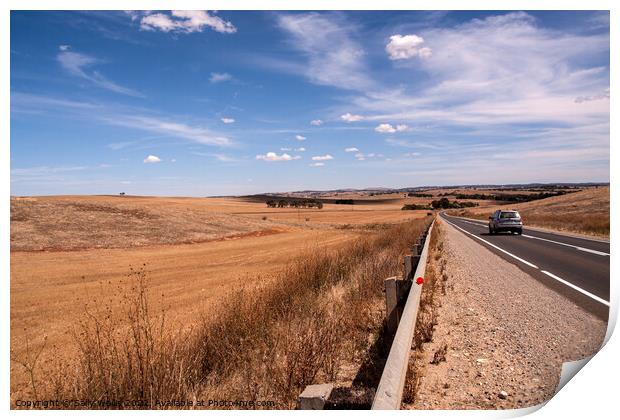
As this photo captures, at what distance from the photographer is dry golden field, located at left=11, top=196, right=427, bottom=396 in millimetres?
8812

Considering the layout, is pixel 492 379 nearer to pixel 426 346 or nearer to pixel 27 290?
pixel 426 346

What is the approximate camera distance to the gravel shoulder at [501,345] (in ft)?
12.6

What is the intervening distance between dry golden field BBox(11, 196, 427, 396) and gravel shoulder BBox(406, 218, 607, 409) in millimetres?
3606

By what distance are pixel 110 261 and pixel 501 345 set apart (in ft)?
56.1

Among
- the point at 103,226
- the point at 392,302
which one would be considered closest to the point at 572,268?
the point at 392,302

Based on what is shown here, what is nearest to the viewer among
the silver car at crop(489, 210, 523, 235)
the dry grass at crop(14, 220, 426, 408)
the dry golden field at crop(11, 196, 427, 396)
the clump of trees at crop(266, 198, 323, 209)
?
the dry grass at crop(14, 220, 426, 408)

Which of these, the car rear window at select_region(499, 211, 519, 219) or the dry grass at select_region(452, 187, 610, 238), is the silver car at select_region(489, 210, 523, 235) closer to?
the car rear window at select_region(499, 211, 519, 219)

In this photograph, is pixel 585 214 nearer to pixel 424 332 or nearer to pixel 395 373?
pixel 424 332

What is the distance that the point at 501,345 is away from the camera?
507 centimetres

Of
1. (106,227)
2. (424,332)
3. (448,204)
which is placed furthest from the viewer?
(448,204)

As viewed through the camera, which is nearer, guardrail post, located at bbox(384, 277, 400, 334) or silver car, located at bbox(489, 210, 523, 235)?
guardrail post, located at bbox(384, 277, 400, 334)

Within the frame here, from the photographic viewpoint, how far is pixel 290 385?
4.01 m

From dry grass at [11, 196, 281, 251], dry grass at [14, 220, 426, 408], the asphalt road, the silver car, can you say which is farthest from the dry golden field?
the silver car

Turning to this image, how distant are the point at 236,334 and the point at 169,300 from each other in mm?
5974
